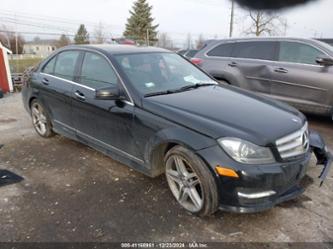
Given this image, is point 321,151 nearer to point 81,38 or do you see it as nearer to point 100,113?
point 100,113

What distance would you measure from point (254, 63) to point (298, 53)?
841mm

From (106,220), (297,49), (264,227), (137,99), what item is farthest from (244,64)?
(106,220)

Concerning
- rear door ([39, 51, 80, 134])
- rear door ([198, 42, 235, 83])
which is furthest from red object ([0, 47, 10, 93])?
rear door ([198, 42, 235, 83])

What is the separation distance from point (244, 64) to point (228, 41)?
729 mm

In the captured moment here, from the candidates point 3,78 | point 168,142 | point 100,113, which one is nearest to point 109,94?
point 100,113

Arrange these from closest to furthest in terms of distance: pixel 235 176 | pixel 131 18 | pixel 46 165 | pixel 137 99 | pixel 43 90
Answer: pixel 235 176
pixel 137 99
pixel 46 165
pixel 43 90
pixel 131 18

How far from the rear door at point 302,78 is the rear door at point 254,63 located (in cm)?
15

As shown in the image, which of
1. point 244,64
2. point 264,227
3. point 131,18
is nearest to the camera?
point 264,227

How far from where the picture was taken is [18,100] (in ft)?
28.6

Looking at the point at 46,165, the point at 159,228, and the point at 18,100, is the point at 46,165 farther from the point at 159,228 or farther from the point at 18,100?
the point at 18,100

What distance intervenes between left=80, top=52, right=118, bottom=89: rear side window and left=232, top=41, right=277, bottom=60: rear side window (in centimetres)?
354

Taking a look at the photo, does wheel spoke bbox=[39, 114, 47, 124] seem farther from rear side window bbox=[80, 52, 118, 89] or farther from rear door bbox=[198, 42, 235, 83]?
rear door bbox=[198, 42, 235, 83]

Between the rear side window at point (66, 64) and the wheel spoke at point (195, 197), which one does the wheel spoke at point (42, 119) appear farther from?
the wheel spoke at point (195, 197)

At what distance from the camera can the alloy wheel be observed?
2.74 meters
